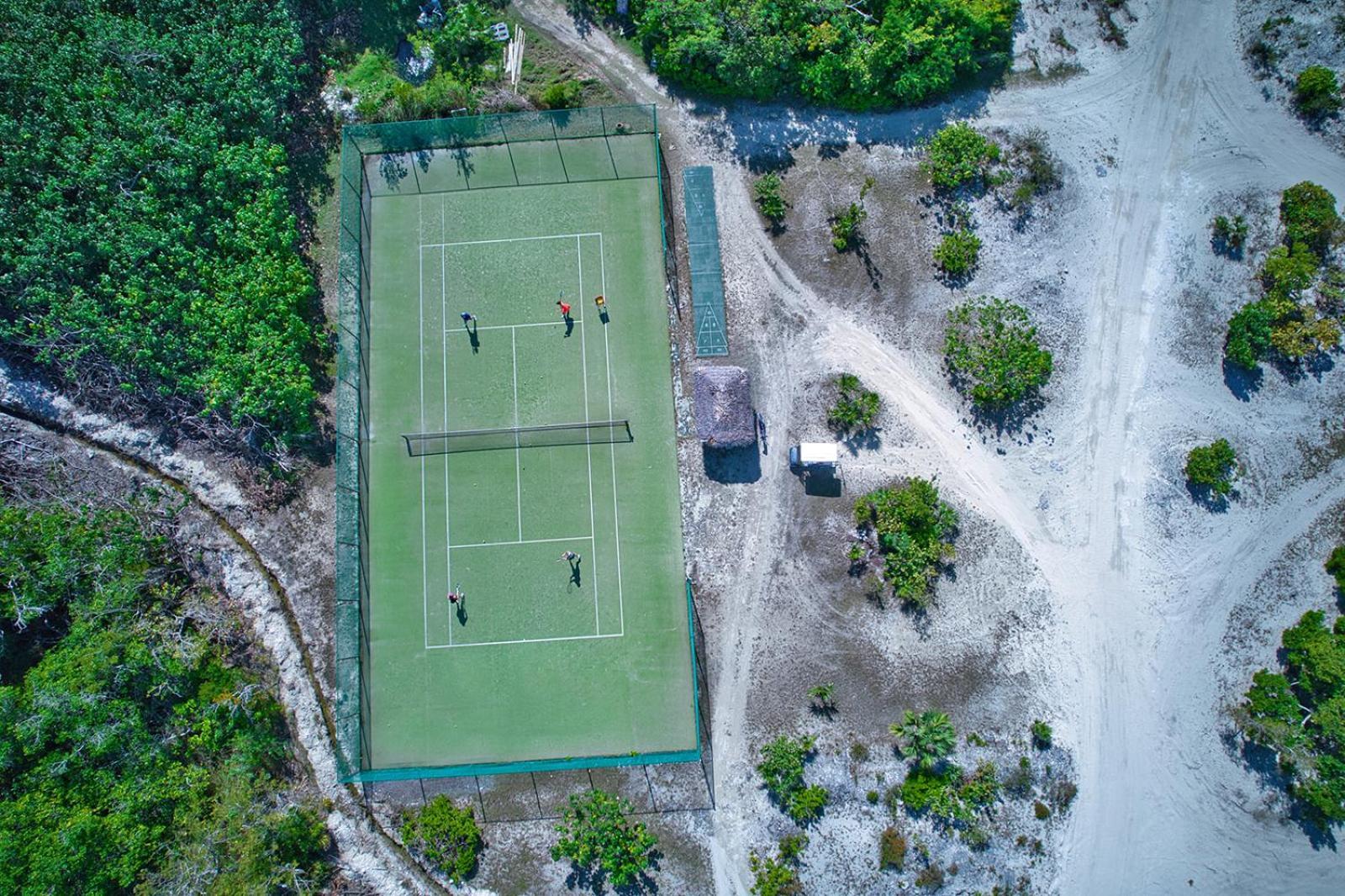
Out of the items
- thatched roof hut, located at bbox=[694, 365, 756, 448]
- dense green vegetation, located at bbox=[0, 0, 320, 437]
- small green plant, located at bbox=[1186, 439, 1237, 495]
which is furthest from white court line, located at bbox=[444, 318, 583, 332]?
small green plant, located at bbox=[1186, 439, 1237, 495]

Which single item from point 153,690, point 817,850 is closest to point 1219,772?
point 817,850

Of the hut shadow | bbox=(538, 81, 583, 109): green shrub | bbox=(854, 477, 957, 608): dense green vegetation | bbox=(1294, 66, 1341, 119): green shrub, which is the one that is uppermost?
bbox=(538, 81, 583, 109): green shrub

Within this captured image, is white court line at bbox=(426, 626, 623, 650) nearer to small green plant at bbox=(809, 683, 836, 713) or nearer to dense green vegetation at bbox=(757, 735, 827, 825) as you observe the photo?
dense green vegetation at bbox=(757, 735, 827, 825)

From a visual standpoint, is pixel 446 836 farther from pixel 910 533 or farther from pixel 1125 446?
pixel 1125 446

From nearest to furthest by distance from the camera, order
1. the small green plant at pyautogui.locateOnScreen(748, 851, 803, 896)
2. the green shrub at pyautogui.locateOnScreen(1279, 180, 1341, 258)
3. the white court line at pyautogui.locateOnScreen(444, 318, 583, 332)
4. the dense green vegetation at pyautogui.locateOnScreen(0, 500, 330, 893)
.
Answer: the dense green vegetation at pyautogui.locateOnScreen(0, 500, 330, 893), the small green plant at pyautogui.locateOnScreen(748, 851, 803, 896), the green shrub at pyautogui.locateOnScreen(1279, 180, 1341, 258), the white court line at pyautogui.locateOnScreen(444, 318, 583, 332)

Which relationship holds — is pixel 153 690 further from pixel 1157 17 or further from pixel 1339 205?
pixel 1339 205
